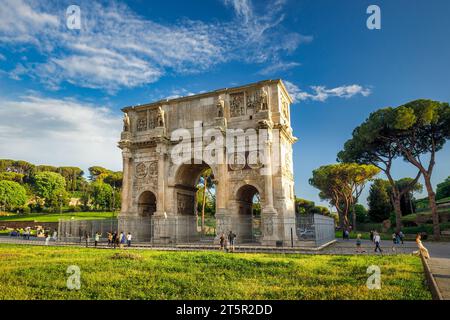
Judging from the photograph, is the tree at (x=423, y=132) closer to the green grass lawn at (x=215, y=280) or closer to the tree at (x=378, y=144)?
the tree at (x=378, y=144)

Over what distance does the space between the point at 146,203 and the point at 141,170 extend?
2.94 meters

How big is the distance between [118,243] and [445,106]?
2937cm

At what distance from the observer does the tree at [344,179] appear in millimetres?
39625

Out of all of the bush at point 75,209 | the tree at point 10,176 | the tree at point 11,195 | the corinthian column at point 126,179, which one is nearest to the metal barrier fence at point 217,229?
the corinthian column at point 126,179

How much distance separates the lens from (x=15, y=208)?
64.1m

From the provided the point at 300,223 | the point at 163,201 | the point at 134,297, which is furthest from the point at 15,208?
the point at 134,297

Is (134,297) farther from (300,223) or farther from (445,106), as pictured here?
(445,106)

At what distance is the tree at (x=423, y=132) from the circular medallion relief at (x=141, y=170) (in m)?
22.5

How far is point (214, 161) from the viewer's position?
23125mm

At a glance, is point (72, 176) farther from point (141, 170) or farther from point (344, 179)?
point (344, 179)

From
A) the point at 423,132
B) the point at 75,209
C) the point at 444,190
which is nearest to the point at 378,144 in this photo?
the point at 423,132

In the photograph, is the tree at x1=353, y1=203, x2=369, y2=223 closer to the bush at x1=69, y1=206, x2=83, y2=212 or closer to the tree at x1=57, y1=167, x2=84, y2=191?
the bush at x1=69, y1=206, x2=83, y2=212

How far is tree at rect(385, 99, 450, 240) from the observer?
89.0 ft

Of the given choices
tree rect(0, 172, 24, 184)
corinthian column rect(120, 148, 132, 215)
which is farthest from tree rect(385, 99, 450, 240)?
tree rect(0, 172, 24, 184)
